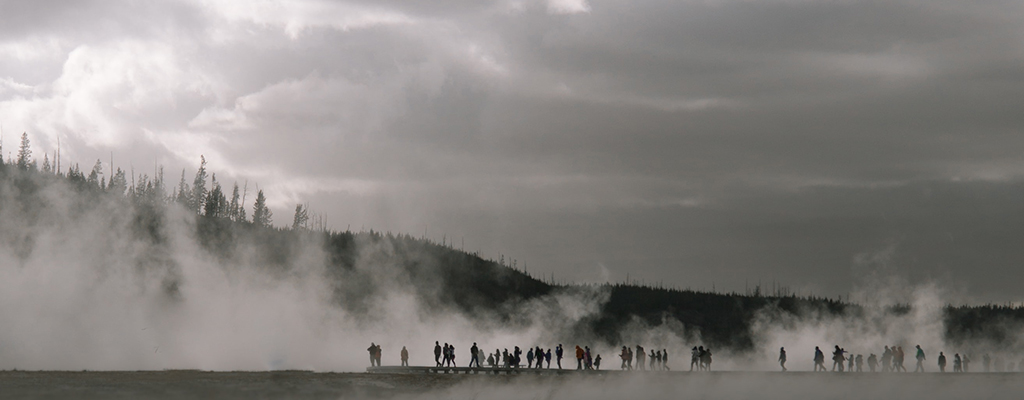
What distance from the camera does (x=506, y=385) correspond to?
53000mm

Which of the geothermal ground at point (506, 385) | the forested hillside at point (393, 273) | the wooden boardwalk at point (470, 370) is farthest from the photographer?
the forested hillside at point (393, 273)

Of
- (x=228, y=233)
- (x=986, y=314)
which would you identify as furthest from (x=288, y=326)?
(x=986, y=314)

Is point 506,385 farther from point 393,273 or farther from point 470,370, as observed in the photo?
point 393,273

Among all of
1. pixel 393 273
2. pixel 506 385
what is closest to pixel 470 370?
pixel 506 385

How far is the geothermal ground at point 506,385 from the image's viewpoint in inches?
1575

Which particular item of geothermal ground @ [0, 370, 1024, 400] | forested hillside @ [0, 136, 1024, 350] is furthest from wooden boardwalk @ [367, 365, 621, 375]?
forested hillside @ [0, 136, 1024, 350]

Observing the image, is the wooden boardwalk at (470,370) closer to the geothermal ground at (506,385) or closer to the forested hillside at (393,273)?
the geothermal ground at (506,385)

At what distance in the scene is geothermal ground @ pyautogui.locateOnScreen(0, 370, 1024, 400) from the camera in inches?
1575

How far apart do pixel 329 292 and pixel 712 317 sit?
230 feet

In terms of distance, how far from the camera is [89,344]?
246ft

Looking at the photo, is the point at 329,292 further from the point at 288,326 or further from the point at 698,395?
the point at 698,395

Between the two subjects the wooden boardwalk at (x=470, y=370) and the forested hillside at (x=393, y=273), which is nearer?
the wooden boardwalk at (x=470, y=370)

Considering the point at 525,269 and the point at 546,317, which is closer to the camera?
the point at 546,317

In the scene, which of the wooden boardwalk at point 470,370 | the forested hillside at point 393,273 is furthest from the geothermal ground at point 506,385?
the forested hillside at point 393,273
